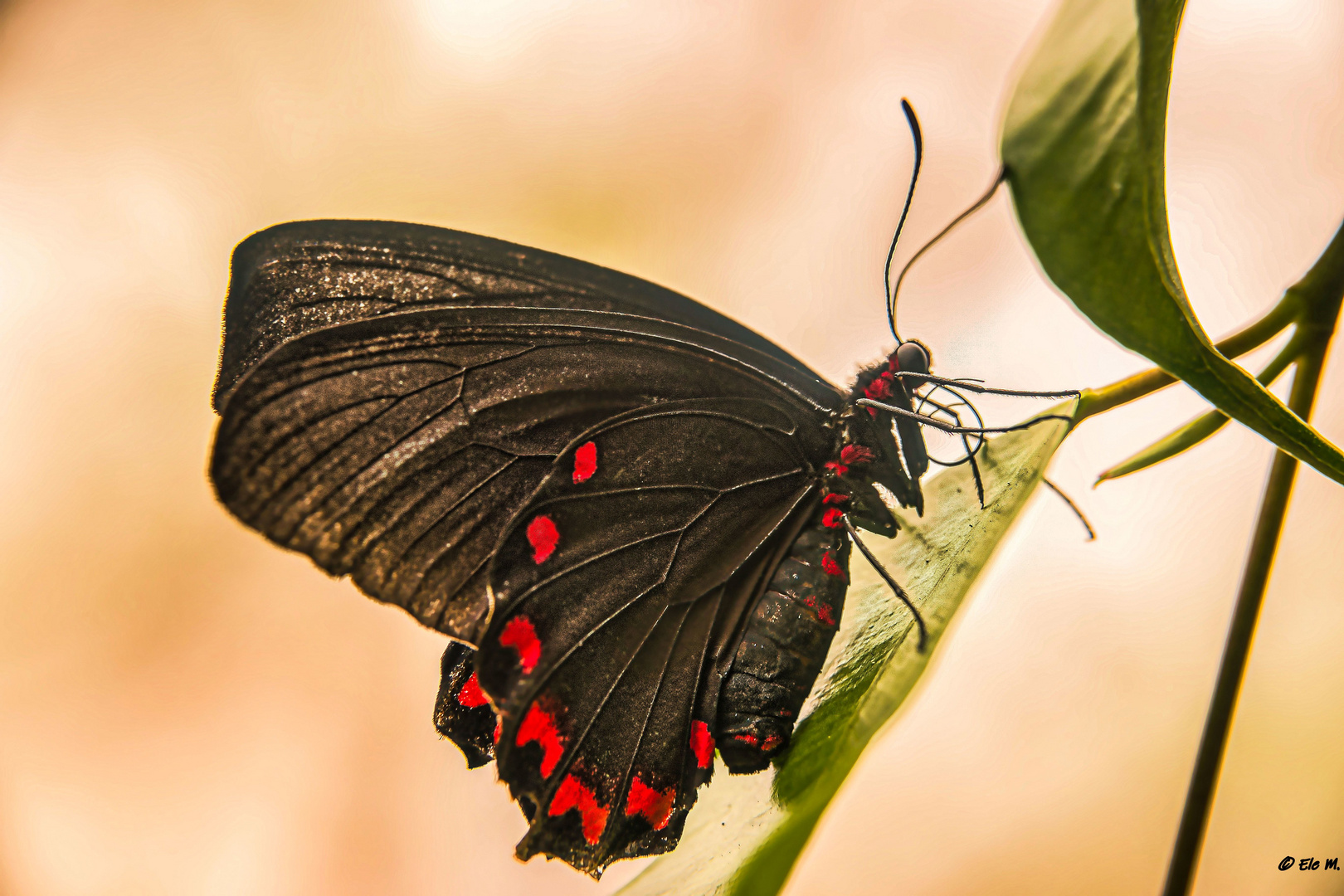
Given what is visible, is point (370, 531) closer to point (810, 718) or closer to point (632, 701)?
point (632, 701)

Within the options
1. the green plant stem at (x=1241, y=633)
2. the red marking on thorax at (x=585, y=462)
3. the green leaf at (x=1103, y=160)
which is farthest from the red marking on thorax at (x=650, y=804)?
the green leaf at (x=1103, y=160)

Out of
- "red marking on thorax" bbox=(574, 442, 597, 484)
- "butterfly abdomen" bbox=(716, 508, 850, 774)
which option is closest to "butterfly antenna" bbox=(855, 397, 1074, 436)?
"butterfly abdomen" bbox=(716, 508, 850, 774)

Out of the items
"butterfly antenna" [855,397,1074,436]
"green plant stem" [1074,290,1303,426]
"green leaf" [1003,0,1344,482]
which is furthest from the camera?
Result: "butterfly antenna" [855,397,1074,436]

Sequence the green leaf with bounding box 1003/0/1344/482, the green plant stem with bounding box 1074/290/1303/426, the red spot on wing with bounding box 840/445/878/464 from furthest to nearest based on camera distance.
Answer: the red spot on wing with bounding box 840/445/878/464 → the green plant stem with bounding box 1074/290/1303/426 → the green leaf with bounding box 1003/0/1344/482

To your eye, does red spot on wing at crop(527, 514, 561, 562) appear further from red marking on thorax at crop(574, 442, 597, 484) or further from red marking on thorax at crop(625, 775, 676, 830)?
red marking on thorax at crop(625, 775, 676, 830)

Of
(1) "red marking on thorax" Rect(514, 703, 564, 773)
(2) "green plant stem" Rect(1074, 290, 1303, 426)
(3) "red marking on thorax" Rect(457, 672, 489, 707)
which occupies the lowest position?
(1) "red marking on thorax" Rect(514, 703, 564, 773)

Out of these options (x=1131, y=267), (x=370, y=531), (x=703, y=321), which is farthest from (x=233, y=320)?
(x=1131, y=267)

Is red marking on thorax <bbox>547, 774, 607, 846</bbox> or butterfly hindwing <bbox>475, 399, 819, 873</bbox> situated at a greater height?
butterfly hindwing <bbox>475, 399, 819, 873</bbox>
